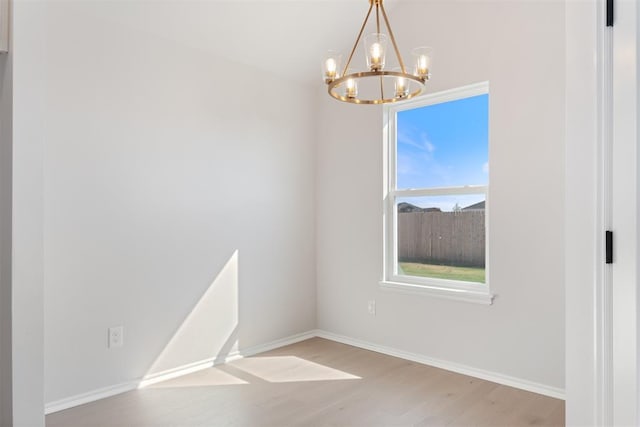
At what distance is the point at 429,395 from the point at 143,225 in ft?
7.47

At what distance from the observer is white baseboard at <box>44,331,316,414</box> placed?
8.87 feet

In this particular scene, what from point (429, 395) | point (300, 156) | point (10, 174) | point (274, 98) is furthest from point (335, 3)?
point (429, 395)

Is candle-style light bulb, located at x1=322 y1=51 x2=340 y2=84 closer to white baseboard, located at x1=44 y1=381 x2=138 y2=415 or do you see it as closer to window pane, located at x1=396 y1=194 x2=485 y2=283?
window pane, located at x1=396 y1=194 x2=485 y2=283

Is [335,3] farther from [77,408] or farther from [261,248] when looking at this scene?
[77,408]

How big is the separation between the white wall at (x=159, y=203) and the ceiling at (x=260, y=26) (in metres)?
0.08

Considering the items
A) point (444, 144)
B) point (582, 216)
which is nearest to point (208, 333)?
point (444, 144)

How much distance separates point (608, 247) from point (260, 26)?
3.06 m

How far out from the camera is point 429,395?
9.47 ft

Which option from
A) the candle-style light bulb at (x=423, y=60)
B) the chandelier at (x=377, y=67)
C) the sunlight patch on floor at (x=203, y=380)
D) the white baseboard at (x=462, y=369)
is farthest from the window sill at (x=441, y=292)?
the candle-style light bulb at (x=423, y=60)

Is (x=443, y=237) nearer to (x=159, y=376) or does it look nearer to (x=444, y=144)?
(x=444, y=144)

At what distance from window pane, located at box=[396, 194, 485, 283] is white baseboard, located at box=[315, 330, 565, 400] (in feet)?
2.17

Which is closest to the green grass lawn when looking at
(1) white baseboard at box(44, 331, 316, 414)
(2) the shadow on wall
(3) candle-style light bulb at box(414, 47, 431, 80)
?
(1) white baseboard at box(44, 331, 316, 414)

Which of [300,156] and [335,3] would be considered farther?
[300,156]

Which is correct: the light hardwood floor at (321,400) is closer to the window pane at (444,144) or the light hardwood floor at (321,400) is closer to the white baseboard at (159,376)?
the white baseboard at (159,376)
